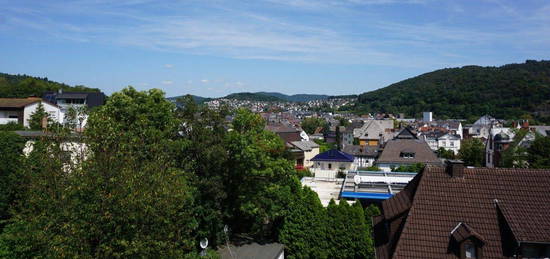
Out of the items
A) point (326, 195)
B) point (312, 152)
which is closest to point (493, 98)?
point (312, 152)

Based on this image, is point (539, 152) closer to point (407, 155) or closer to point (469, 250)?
point (407, 155)

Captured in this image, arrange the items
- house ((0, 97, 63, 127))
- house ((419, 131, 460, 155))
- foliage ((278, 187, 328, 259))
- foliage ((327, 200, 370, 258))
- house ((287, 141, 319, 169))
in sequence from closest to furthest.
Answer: foliage ((327, 200, 370, 258)) → foliage ((278, 187, 328, 259)) → house ((0, 97, 63, 127)) → house ((287, 141, 319, 169)) → house ((419, 131, 460, 155))

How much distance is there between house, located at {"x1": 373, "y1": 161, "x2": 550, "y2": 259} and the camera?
13.5m

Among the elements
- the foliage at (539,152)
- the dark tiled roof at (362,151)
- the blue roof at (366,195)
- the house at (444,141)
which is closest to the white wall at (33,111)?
the blue roof at (366,195)

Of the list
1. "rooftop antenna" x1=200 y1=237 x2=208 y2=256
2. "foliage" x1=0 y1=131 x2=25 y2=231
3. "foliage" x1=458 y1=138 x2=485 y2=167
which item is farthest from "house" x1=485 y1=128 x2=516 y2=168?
"foliage" x1=0 y1=131 x2=25 y2=231

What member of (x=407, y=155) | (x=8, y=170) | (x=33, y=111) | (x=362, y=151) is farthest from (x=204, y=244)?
(x=362, y=151)

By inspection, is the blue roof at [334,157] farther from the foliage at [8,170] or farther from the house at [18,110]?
the foliage at [8,170]

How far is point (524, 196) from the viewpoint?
1461 centimetres

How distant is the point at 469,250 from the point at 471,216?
140 centimetres

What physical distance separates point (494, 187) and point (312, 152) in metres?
48.9

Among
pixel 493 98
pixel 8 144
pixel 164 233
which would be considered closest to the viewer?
pixel 164 233

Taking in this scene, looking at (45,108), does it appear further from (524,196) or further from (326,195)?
(524,196)

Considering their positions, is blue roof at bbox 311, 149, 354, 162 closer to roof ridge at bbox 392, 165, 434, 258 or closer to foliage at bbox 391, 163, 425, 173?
foliage at bbox 391, 163, 425, 173

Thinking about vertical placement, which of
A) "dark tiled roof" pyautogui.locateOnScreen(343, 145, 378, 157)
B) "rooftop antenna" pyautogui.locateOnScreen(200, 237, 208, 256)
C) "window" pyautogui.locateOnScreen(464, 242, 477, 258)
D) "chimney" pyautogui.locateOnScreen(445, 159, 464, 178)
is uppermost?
"chimney" pyautogui.locateOnScreen(445, 159, 464, 178)
